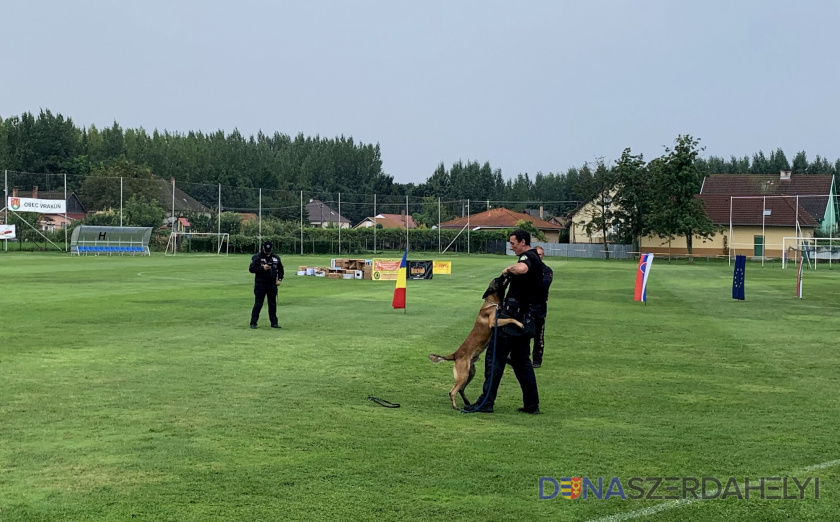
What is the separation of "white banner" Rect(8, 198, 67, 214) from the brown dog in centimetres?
6229

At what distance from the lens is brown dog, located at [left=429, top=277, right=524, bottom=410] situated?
9.54 metres

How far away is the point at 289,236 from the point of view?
75000 mm

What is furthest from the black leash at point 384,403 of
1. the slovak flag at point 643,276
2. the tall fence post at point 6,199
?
the tall fence post at point 6,199

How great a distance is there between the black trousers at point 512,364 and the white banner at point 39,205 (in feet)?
206

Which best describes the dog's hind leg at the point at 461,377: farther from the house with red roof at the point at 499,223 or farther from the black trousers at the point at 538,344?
the house with red roof at the point at 499,223

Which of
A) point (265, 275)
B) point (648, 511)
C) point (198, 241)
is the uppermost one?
point (198, 241)

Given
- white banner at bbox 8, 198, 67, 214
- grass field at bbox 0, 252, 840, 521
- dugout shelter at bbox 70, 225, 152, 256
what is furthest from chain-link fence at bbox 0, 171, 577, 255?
grass field at bbox 0, 252, 840, 521

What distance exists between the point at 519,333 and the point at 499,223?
8834 cm

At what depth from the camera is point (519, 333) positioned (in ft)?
30.9

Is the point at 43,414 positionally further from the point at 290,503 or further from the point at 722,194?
the point at 722,194

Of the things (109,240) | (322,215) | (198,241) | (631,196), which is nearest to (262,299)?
(109,240)

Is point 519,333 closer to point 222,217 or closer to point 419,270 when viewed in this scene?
point 419,270

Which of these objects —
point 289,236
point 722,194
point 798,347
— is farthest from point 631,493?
point 722,194

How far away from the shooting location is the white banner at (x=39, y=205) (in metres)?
64.4
